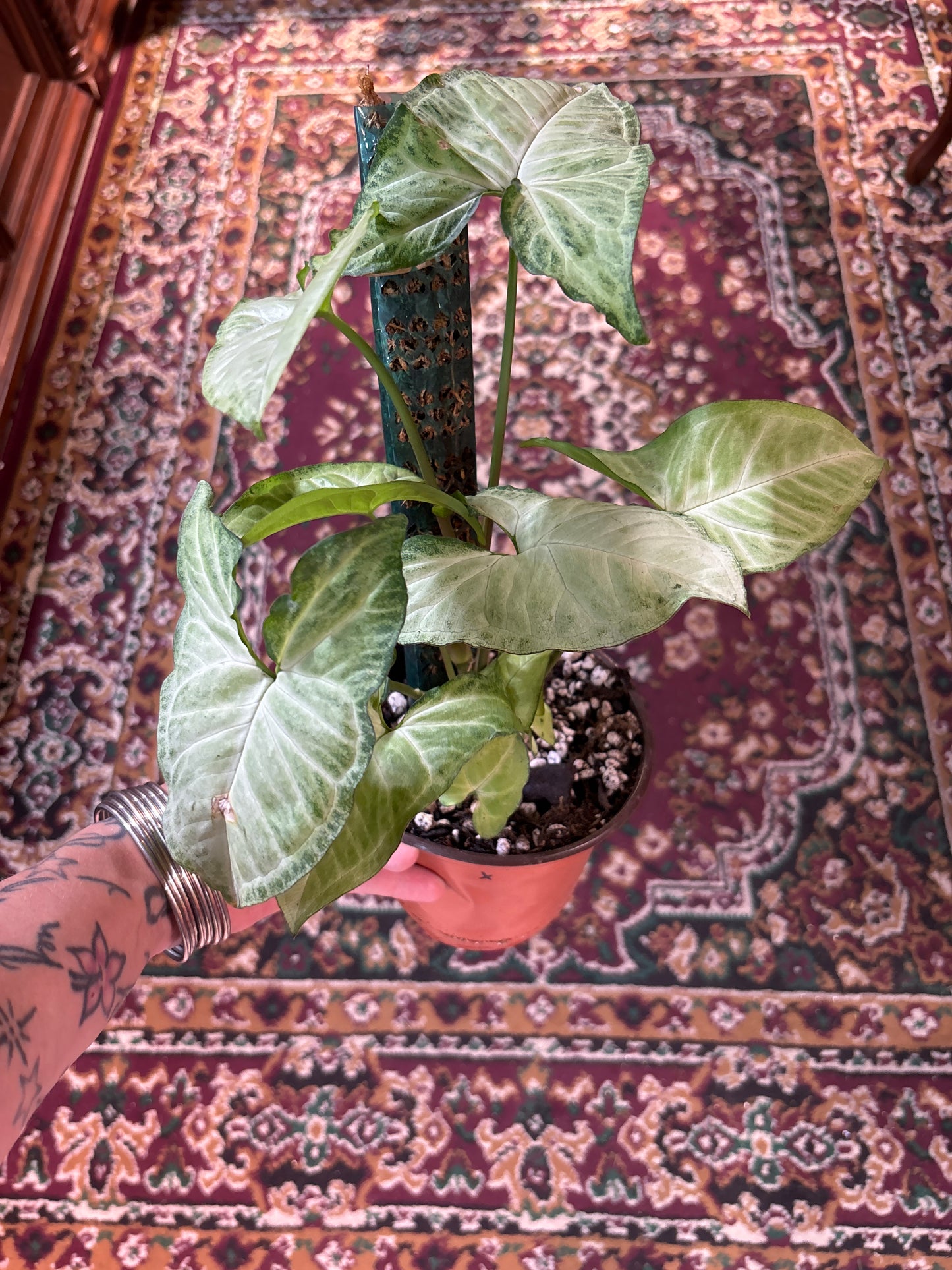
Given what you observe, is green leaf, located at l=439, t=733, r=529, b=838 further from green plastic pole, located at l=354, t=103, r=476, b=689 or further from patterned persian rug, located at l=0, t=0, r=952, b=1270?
patterned persian rug, located at l=0, t=0, r=952, b=1270

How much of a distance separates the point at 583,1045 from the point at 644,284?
1231 millimetres

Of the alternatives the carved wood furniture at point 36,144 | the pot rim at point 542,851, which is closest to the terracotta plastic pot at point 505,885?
the pot rim at point 542,851

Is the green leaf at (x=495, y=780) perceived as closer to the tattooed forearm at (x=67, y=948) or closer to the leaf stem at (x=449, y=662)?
the leaf stem at (x=449, y=662)

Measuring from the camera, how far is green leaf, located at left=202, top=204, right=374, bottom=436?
0.43m

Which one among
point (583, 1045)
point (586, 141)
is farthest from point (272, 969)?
point (586, 141)

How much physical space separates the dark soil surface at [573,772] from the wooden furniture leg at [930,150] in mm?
1314

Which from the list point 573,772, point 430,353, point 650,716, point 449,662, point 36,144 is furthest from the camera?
point 36,144

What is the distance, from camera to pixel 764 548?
2.01ft

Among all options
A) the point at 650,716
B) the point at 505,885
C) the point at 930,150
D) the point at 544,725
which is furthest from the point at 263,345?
the point at 930,150

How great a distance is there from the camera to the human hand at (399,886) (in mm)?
856

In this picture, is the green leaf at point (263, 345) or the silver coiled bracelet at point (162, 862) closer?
the green leaf at point (263, 345)

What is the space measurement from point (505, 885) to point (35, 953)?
1.33 feet

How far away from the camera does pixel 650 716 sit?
→ 140 centimetres

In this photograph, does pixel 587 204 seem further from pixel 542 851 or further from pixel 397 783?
pixel 542 851
